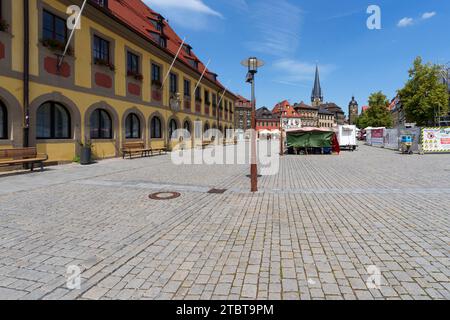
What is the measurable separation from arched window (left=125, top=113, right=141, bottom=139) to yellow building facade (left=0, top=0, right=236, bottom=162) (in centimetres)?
7

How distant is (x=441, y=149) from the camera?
75.3 ft

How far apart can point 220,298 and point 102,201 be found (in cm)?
503

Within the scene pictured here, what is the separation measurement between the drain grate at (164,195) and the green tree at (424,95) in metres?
44.9

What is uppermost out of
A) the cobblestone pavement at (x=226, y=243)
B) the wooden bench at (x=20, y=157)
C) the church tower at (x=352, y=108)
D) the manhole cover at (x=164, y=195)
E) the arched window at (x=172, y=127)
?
the church tower at (x=352, y=108)

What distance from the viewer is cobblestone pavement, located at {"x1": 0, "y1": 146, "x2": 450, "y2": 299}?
3012mm

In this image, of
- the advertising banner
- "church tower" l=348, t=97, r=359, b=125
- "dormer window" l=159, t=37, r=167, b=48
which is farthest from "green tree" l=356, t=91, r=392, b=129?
"church tower" l=348, t=97, r=359, b=125

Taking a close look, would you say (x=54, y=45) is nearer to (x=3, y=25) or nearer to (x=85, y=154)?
(x=3, y=25)

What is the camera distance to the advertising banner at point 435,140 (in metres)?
22.8

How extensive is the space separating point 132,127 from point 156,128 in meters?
3.49

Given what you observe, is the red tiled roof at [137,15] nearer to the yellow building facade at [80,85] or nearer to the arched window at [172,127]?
the yellow building facade at [80,85]

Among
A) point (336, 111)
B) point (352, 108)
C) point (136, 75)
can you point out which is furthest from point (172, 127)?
point (352, 108)

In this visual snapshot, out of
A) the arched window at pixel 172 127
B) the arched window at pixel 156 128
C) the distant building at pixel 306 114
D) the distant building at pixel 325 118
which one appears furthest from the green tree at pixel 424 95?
the distant building at pixel 325 118

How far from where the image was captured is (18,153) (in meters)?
11.2
